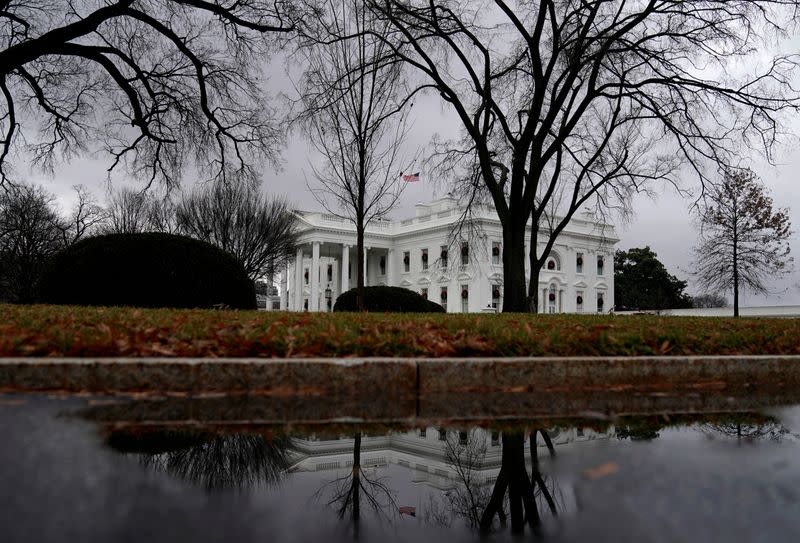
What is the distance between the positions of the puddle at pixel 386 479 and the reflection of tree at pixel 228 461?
0.03ft

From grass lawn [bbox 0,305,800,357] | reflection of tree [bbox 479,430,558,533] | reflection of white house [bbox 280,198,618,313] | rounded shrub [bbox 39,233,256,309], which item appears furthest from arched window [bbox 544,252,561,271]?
reflection of tree [bbox 479,430,558,533]

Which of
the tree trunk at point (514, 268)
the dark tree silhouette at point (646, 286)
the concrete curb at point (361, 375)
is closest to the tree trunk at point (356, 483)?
the concrete curb at point (361, 375)

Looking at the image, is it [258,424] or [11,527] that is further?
[258,424]

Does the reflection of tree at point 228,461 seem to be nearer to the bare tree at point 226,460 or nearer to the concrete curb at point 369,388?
the bare tree at point 226,460

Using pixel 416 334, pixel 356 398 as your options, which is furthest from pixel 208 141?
pixel 356 398

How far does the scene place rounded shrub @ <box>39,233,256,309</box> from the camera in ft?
39.9

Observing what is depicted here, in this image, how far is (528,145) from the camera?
17.9 m

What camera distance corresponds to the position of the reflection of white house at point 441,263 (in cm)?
5872

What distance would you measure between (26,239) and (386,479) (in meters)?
44.0

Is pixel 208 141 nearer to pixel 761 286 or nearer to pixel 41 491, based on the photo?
pixel 41 491

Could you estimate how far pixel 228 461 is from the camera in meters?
2.81

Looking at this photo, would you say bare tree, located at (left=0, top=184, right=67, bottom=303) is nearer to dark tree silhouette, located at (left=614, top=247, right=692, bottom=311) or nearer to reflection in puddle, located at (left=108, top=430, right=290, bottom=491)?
reflection in puddle, located at (left=108, top=430, right=290, bottom=491)

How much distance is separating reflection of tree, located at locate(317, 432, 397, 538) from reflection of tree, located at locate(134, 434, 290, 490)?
29 centimetres

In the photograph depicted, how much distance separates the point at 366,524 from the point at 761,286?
39.8 metres
